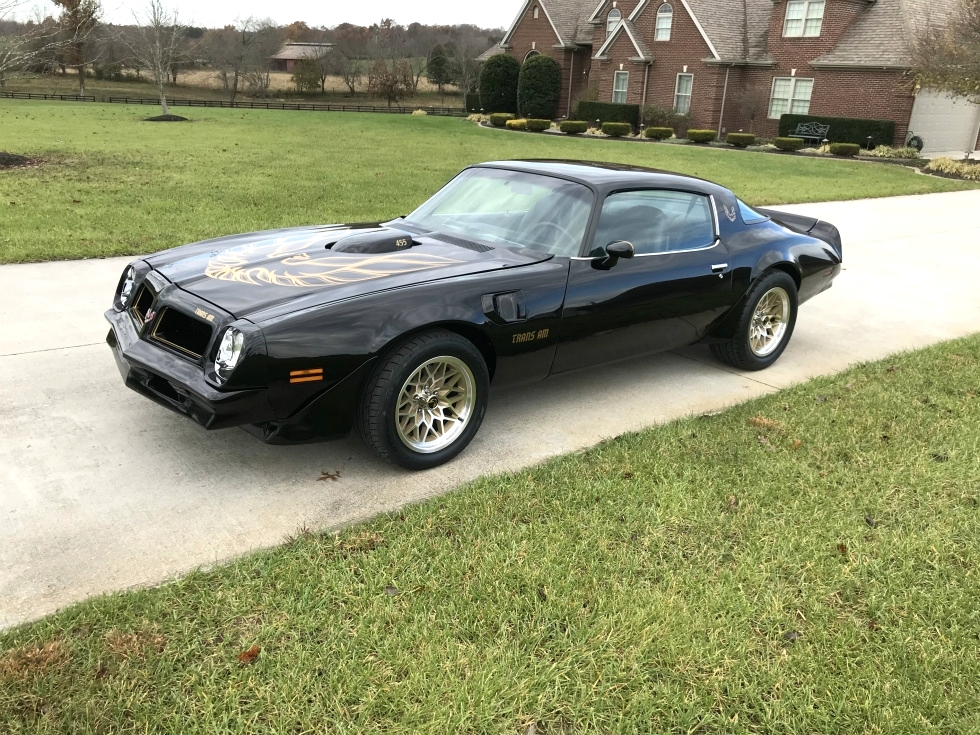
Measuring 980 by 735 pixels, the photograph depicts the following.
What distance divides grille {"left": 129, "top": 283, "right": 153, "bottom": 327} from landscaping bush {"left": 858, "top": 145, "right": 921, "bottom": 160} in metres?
26.6

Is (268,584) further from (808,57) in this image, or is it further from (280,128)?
(808,57)

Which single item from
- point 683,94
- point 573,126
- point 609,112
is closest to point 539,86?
point 609,112

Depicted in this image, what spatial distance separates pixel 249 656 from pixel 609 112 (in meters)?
34.7

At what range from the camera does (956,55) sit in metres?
21.8

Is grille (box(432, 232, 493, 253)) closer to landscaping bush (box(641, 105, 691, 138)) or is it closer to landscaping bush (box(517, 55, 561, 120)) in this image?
landscaping bush (box(641, 105, 691, 138))

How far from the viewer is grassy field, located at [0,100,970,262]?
9547 millimetres

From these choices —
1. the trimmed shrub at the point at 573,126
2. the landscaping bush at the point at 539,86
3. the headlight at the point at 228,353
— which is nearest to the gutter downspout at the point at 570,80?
the landscaping bush at the point at 539,86

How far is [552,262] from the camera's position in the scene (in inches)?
169

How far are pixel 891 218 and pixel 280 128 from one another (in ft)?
71.2

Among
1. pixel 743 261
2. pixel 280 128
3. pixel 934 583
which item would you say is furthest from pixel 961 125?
pixel 934 583

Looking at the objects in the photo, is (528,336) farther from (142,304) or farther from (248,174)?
(248,174)

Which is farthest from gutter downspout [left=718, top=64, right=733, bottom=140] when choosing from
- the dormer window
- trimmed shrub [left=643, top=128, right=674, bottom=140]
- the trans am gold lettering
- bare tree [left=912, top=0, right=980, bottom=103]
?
the trans am gold lettering

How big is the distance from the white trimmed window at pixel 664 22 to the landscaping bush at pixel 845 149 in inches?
444

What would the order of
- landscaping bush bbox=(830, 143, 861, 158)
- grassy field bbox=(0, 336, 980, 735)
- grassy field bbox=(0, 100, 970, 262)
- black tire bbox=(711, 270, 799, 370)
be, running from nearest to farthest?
grassy field bbox=(0, 336, 980, 735)
black tire bbox=(711, 270, 799, 370)
grassy field bbox=(0, 100, 970, 262)
landscaping bush bbox=(830, 143, 861, 158)
